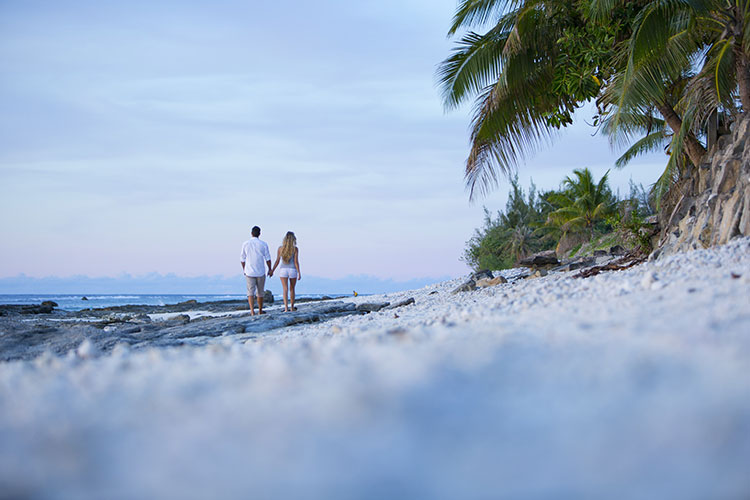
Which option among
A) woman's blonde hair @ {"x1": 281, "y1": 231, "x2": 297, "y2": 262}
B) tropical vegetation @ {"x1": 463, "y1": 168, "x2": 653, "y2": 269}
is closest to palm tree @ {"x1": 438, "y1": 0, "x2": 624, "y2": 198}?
woman's blonde hair @ {"x1": 281, "y1": 231, "x2": 297, "y2": 262}

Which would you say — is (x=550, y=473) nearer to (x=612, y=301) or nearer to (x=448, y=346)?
(x=448, y=346)

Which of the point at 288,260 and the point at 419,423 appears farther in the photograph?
the point at 288,260

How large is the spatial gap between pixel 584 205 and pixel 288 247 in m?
22.6

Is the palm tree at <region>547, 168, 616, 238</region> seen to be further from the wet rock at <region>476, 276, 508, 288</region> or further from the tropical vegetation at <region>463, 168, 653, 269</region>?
the wet rock at <region>476, 276, 508, 288</region>

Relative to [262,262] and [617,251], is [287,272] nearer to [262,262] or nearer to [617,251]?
[262,262]

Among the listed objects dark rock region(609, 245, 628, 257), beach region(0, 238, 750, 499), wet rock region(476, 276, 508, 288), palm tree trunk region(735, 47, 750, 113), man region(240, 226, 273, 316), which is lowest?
beach region(0, 238, 750, 499)

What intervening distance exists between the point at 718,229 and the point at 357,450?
5.94 metres

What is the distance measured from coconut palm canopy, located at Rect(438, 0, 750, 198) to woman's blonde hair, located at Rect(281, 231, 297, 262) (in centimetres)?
363

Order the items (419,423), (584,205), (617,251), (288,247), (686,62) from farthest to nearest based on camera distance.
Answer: (584,205) < (617,251) < (288,247) < (686,62) < (419,423)

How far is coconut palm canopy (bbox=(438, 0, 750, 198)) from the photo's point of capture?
22.7 ft

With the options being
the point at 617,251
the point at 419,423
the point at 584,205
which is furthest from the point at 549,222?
the point at 419,423

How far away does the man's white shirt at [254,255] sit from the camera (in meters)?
9.59

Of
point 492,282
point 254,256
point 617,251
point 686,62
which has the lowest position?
point 492,282

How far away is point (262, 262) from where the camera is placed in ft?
31.8
